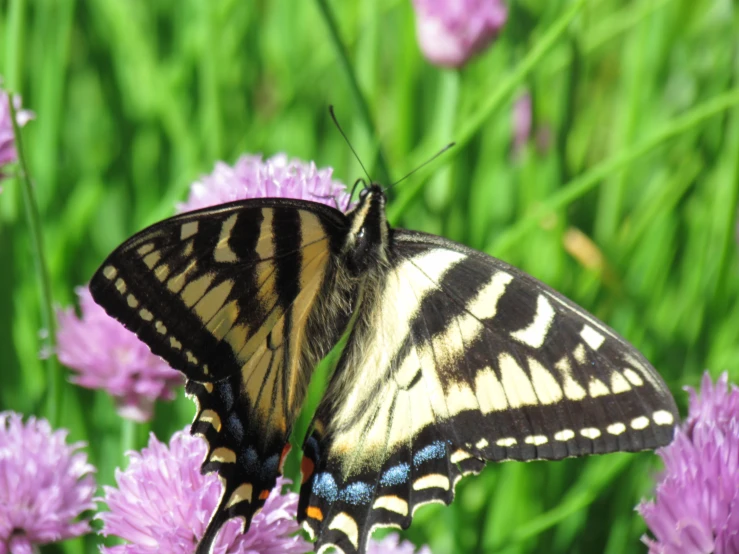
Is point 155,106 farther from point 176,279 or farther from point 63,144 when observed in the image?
point 176,279

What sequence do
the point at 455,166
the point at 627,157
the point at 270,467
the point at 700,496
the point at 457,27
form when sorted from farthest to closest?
the point at 455,166 → the point at 457,27 → the point at 627,157 → the point at 270,467 → the point at 700,496

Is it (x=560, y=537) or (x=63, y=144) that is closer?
(x=560, y=537)

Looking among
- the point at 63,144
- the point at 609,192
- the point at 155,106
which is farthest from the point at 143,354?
the point at 609,192

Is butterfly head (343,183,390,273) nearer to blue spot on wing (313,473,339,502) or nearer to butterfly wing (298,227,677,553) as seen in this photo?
butterfly wing (298,227,677,553)

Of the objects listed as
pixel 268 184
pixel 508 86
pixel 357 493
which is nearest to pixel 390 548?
pixel 357 493

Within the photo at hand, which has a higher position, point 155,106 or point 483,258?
point 155,106

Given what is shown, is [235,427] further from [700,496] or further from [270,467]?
[700,496]

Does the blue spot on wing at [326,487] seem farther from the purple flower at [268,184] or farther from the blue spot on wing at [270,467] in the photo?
the purple flower at [268,184]

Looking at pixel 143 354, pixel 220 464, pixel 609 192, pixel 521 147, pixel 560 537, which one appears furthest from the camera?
pixel 521 147
